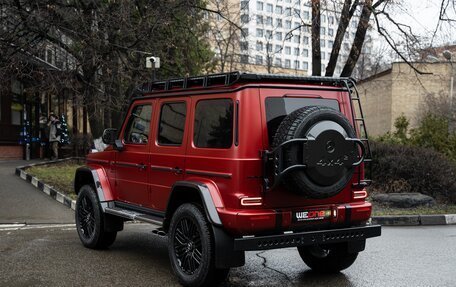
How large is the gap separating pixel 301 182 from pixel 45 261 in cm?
365

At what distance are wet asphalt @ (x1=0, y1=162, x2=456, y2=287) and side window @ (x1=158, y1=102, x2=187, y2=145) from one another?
1573 millimetres

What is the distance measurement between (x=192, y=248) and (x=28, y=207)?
265 inches

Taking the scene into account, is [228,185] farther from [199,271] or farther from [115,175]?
[115,175]

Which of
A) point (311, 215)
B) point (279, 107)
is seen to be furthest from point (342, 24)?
point (311, 215)

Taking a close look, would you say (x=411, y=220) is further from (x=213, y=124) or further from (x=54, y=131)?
(x=54, y=131)

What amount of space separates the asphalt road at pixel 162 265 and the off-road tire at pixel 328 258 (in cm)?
13

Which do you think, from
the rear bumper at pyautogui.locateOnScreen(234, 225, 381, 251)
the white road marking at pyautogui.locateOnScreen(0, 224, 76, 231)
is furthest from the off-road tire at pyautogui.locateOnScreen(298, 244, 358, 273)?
the white road marking at pyautogui.locateOnScreen(0, 224, 76, 231)

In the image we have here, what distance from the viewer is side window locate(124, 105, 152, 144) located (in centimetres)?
670

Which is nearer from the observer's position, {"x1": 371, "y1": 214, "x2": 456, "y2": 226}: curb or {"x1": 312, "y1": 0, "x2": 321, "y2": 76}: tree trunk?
{"x1": 371, "y1": 214, "x2": 456, "y2": 226}: curb

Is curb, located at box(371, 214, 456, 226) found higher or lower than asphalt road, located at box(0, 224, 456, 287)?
lower

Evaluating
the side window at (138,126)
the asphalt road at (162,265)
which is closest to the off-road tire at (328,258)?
the asphalt road at (162,265)

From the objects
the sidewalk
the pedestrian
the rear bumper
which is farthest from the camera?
the pedestrian

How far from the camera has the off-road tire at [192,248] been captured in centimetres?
522

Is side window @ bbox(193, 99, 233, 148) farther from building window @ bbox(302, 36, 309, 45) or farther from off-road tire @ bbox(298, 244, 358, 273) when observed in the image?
building window @ bbox(302, 36, 309, 45)
